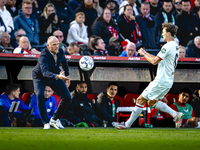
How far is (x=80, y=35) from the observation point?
9.30 meters

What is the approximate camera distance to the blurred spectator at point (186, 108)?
8094mm

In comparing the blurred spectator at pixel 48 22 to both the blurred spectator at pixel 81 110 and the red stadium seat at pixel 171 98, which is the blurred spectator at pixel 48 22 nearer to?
the blurred spectator at pixel 81 110

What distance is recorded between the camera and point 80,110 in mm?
7879

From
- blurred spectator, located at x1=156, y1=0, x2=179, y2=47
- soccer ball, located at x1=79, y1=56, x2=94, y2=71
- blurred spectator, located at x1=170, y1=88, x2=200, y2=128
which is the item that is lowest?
blurred spectator, located at x1=170, y1=88, x2=200, y2=128

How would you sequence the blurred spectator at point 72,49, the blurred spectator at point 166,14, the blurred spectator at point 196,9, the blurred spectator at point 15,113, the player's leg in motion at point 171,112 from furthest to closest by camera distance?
the blurred spectator at point 196,9
the blurred spectator at point 166,14
the blurred spectator at point 72,49
the blurred spectator at point 15,113
the player's leg in motion at point 171,112

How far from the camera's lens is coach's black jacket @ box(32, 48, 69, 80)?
5.86 metres

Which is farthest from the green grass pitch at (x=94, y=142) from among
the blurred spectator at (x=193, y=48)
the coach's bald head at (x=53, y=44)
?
the blurred spectator at (x=193, y=48)

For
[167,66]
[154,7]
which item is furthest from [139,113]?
[154,7]

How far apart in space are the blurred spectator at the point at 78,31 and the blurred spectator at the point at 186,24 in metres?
2.91

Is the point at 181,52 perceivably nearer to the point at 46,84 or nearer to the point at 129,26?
the point at 129,26

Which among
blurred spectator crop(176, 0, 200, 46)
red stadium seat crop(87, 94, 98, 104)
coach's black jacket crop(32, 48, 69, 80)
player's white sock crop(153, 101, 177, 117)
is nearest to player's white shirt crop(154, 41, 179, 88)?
player's white sock crop(153, 101, 177, 117)

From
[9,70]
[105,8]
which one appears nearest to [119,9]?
[105,8]

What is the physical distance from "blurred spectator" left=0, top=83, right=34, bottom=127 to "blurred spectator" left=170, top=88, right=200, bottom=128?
11.6 ft

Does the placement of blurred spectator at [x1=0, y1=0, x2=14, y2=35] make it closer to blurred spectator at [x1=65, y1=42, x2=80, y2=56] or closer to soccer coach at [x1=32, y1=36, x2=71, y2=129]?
blurred spectator at [x1=65, y1=42, x2=80, y2=56]
